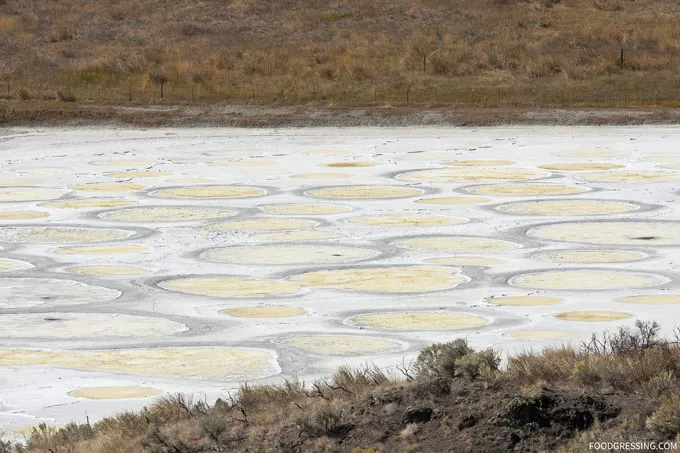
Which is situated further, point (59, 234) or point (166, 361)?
point (59, 234)

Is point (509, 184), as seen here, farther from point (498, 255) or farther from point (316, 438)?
point (316, 438)

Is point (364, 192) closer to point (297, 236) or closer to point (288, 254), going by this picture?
point (297, 236)

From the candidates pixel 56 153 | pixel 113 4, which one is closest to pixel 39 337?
pixel 56 153

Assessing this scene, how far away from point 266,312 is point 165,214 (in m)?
8.44

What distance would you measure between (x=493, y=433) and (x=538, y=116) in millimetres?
30521

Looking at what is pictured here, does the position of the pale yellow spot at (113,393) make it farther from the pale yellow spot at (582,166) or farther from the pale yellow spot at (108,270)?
the pale yellow spot at (582,166)

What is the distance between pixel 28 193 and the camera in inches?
1089

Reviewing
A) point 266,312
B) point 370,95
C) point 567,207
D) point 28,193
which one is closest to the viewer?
point 266,312

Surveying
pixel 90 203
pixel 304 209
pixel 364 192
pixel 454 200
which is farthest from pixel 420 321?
pixel 90 203

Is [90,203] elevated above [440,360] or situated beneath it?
situated beneath

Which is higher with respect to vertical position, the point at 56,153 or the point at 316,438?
the point at 316,438

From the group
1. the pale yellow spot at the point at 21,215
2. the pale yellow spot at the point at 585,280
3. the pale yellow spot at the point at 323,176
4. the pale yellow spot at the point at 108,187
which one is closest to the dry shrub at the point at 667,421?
the pale yellow spot at the point at 585,280

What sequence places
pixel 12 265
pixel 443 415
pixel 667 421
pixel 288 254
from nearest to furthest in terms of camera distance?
1. pixel 667 421
2. pixel 443 415
3. pixel 12 265
4. pixel 288 254

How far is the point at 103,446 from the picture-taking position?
9.95m
